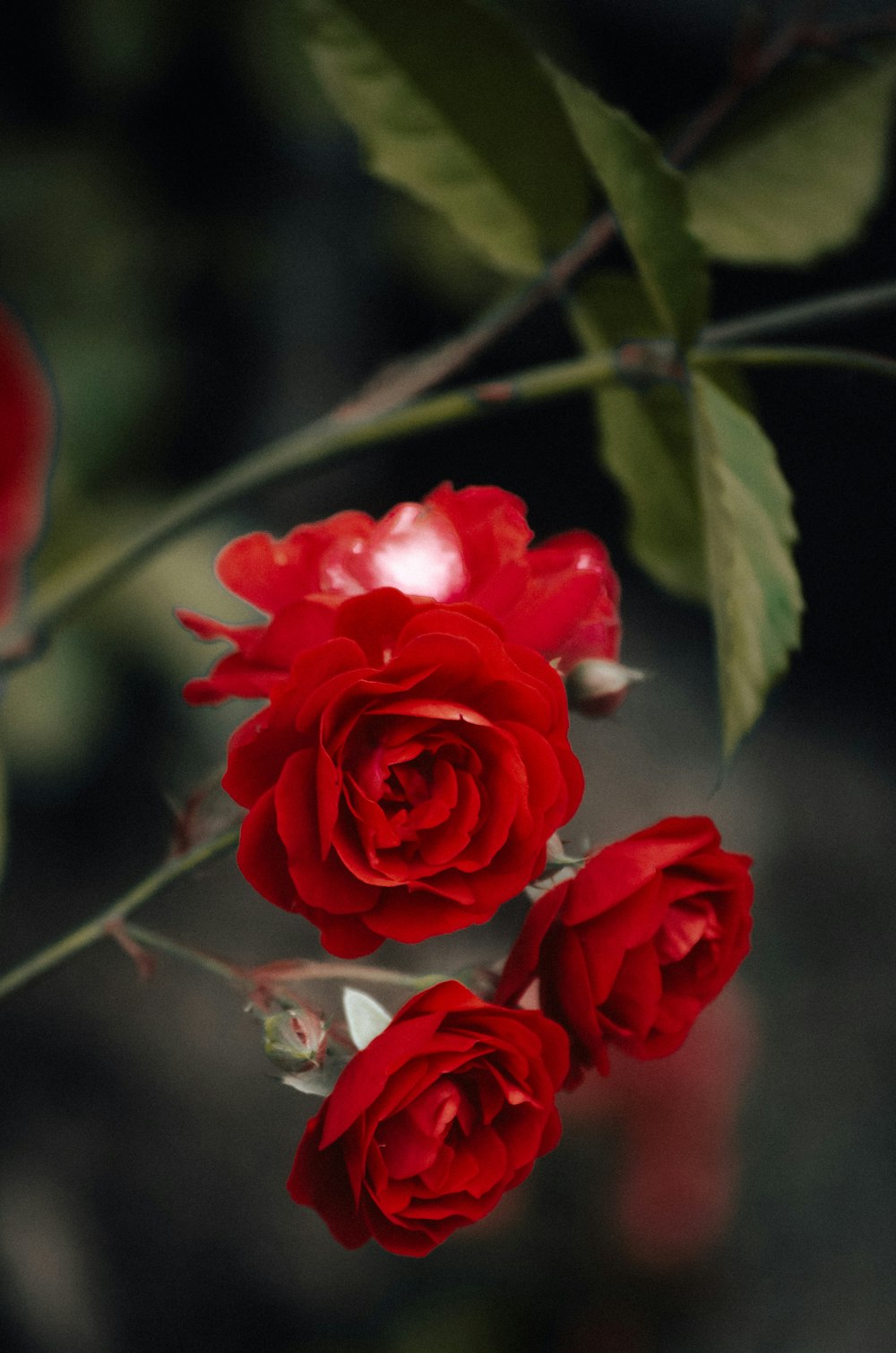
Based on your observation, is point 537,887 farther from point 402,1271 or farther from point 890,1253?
point 890,1253

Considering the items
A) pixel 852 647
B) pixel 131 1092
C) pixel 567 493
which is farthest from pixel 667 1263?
pixel 567 493

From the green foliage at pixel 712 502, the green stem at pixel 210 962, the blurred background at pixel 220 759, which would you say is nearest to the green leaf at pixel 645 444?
the green foliage at pixel 712 502

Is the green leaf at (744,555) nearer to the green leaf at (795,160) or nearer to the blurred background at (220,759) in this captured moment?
the green leaf at (795,160)

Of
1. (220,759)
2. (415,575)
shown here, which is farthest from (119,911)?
(220,759)

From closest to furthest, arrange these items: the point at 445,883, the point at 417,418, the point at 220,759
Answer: the point at 445,883, the point at 417,418, the point at 220,759

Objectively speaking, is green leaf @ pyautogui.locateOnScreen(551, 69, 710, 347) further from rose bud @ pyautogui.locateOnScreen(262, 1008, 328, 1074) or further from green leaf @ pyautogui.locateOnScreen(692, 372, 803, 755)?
rose bud @ pyautogui.locateOnScreen(262, 1008, 328, 1074)

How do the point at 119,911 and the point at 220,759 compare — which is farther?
the point at 220,759

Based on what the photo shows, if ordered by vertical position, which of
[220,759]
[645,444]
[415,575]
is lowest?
[220,759]

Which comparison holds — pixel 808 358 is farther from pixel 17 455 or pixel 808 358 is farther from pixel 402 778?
pixel 17 455
